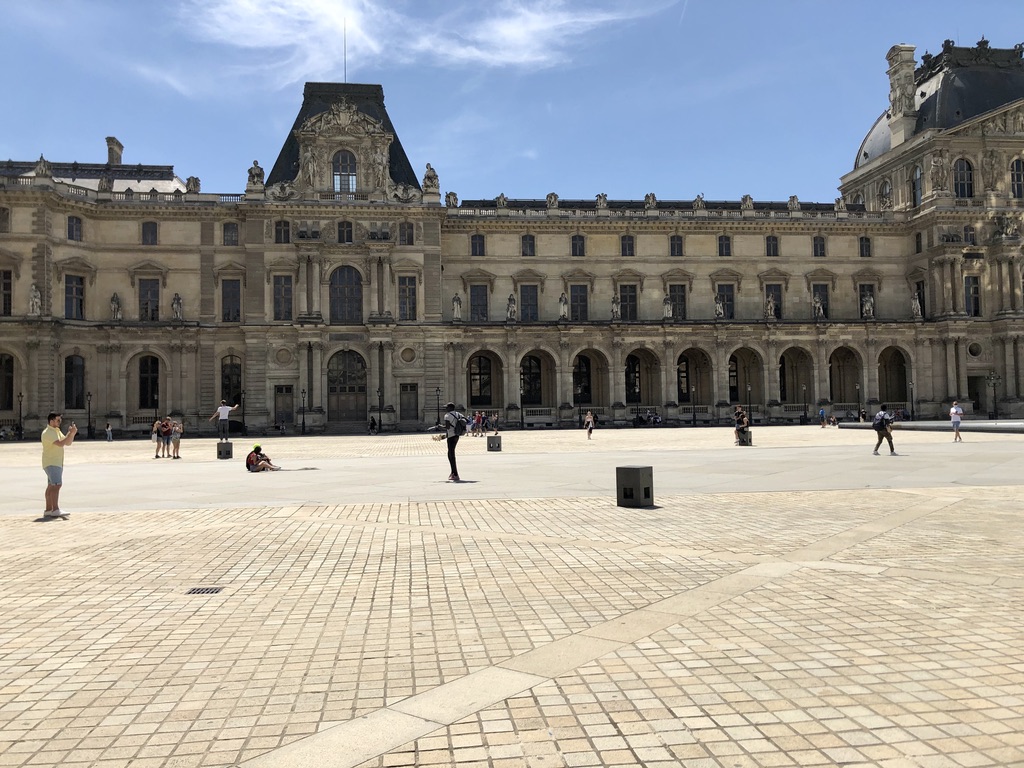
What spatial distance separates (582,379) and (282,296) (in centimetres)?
2573

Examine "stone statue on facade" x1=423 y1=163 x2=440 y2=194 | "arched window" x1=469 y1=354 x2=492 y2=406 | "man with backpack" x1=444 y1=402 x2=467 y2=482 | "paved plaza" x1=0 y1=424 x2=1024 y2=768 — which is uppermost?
"stone statue on facade" x1=423 y1=163 x2=440 y2=194

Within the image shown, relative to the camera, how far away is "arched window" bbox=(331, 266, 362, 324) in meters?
57.2

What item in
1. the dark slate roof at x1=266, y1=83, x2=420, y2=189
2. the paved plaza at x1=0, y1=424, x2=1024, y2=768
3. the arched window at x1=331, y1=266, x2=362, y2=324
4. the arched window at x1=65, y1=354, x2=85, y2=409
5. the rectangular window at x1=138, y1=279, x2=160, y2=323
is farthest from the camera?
the dark slate roof at x1=266, y1=83, x2=420, y2=189

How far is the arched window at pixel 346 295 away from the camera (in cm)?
5716

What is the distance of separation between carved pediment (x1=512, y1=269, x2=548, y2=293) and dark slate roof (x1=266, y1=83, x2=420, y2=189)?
35.2 ft

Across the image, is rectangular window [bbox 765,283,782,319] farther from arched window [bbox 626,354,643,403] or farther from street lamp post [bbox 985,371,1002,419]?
street lamp post [bbox 985,371,1002,419]

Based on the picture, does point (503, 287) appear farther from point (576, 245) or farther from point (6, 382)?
point (6, 382)

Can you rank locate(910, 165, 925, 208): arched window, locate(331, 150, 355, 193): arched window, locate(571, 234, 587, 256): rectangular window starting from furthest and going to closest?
locate(910, 165, 925, 208): arched window, locate(571, 234, 587, 256): rectangular window, locate(331, 150, 355, 193): arched window

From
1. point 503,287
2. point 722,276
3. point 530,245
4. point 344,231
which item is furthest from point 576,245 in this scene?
point 344,231

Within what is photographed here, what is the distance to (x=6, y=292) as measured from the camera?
53.0 meters

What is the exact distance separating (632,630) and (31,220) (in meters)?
59.2

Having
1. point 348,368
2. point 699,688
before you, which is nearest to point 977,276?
point 348,368

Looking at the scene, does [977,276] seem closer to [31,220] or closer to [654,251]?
[654,251]

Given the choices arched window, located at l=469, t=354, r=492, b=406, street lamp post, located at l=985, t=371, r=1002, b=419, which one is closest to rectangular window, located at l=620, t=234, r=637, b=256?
arched window, located at l=469, t=354, r=492, b=406
